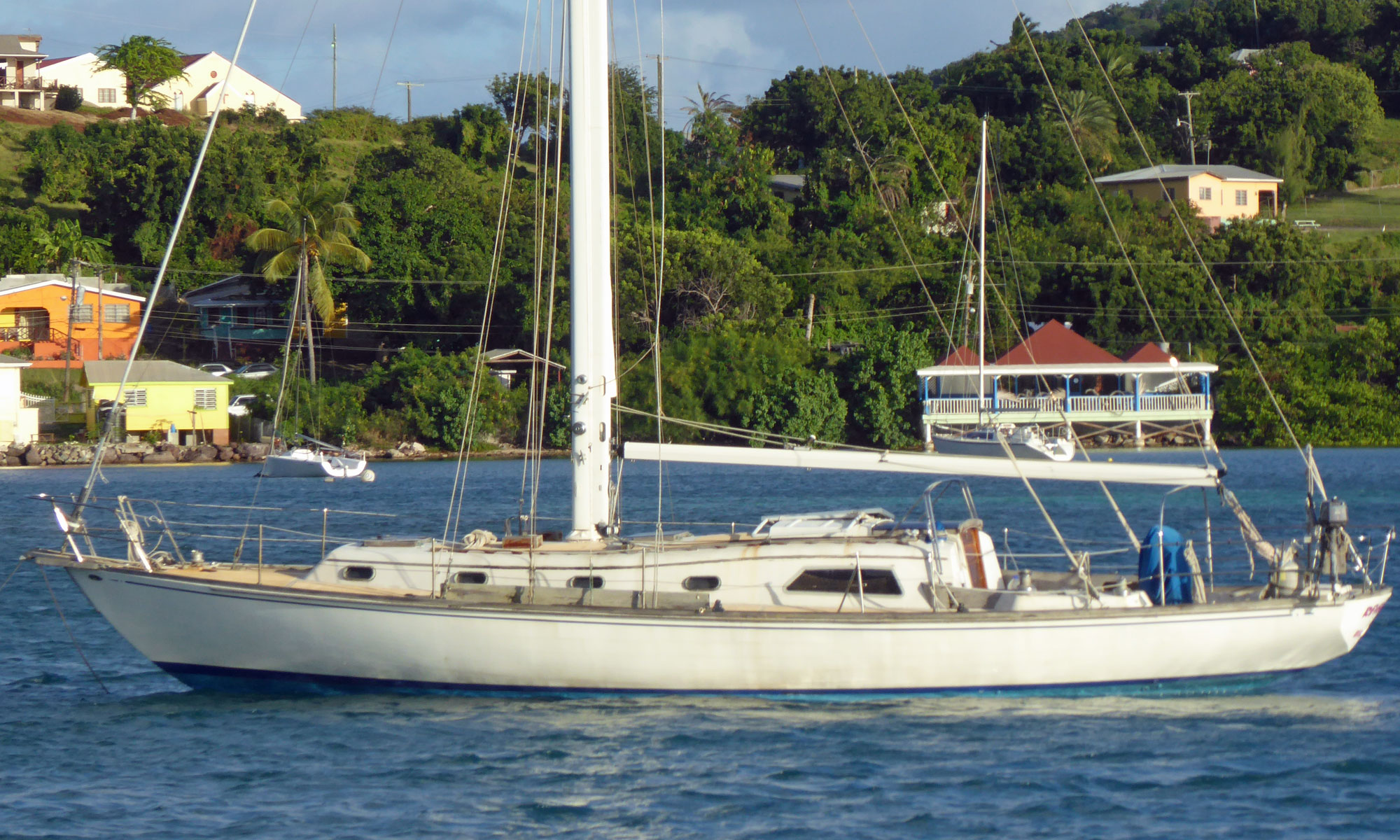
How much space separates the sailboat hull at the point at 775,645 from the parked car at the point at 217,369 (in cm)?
5303

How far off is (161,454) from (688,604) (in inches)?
1904

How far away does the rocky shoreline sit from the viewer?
56000 mm

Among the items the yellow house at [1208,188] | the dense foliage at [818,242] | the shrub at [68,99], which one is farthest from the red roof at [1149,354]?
the shrub at [68,99]

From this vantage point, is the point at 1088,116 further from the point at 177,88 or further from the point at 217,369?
the point at 177,88

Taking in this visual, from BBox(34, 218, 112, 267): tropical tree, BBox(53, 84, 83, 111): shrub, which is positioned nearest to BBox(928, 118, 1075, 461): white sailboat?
BBox(34, 218, 112, 267): tropical tree

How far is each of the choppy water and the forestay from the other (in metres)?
2.38

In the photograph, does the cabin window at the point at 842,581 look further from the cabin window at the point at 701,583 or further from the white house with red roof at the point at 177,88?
the white house with red roof at the point at 177,88

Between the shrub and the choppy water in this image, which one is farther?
the shrub

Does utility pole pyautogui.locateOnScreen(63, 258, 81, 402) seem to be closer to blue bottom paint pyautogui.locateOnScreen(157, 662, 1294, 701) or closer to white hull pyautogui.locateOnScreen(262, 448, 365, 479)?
white hull pyautogui.locateOnScreen(262, 448, 365, 479)

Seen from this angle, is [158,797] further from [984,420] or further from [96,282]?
[96,282]

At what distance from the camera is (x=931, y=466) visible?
1484cm

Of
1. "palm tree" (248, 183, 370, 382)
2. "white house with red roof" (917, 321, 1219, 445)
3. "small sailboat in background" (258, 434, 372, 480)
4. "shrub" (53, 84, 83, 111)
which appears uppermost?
"shrub" (53, 84, 83, 111)

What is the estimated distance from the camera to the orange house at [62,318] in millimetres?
66312

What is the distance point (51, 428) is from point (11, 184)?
30.7 m
